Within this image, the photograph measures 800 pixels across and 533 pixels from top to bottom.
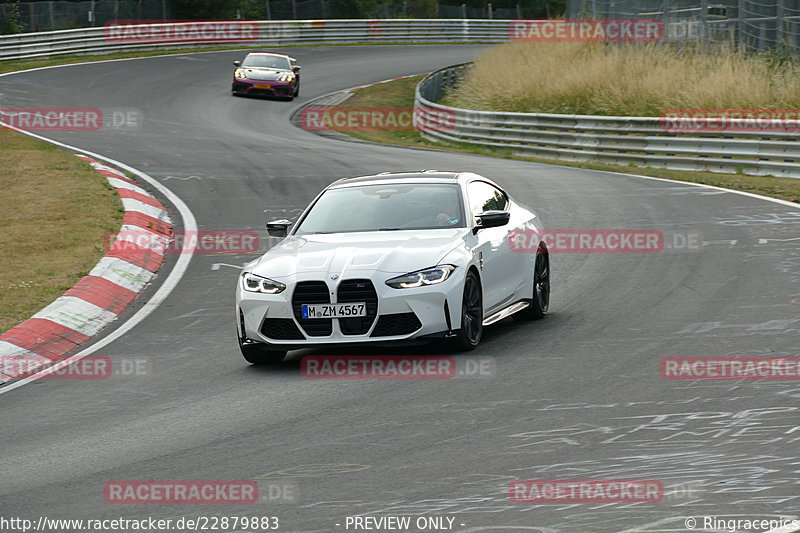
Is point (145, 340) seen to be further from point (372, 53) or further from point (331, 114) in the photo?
point (372, 53)

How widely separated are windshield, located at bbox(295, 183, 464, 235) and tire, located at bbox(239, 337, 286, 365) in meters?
1.25

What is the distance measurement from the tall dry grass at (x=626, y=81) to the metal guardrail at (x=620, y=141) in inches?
90.8

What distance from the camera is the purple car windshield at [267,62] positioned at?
40.6 m

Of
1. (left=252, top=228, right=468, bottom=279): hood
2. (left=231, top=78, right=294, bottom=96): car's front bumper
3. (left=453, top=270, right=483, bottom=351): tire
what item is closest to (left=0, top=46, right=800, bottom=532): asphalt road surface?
(left=453, top=270, right=483, bottom=351): tire

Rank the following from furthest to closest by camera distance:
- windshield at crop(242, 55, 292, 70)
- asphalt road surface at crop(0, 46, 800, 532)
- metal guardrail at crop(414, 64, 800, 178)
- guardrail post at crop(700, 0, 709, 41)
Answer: windshield at crop(242, 55, 292, 70)
guardrail post at crop(700, 0, 709, 41)
metal guardrail at crop(414, 64, 800, 178)
asphalt road surface at crop(0, 46, 800, 532)

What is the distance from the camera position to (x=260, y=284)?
9453mm

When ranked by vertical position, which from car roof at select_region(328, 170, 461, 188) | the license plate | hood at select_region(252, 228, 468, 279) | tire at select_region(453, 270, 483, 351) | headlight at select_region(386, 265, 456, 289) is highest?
car roof at select_region(328, 170, 461, 188)

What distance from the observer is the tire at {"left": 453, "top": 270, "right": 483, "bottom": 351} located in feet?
30.8

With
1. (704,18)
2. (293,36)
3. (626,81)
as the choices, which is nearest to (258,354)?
(626,81)

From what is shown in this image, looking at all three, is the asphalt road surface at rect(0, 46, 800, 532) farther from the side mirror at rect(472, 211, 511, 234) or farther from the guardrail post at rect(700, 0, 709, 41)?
the guardrail post at rect(700, 0, 709, 41)

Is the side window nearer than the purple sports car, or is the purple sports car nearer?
the side window

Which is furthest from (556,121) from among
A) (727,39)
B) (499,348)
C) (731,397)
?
(731,397)

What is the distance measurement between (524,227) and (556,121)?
17043 millimetres

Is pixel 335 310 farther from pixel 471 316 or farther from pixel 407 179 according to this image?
pixel 407 179
